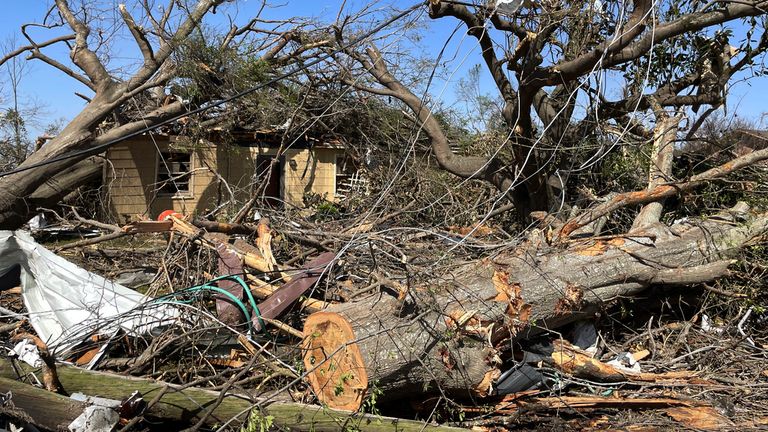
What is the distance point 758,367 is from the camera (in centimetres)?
499

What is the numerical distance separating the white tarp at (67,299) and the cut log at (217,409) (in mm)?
705

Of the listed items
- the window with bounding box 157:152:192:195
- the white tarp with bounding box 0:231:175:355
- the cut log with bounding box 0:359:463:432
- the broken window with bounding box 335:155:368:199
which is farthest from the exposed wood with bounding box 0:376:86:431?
the broken window with bounding box 335:155:368:199

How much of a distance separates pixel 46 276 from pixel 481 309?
3.56m

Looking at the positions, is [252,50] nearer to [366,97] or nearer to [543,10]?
[366,97]

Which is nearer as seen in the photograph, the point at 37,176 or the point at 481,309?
the point at 481,309

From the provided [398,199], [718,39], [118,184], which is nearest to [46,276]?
[398,199]

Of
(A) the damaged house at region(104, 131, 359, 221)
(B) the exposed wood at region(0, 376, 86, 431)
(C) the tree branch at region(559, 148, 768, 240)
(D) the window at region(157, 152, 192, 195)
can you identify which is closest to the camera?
(B) the exposed wood at region(0, 376, 86, 431)

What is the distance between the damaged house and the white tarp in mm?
7108

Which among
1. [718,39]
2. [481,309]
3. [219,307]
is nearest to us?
[481,309]

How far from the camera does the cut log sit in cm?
378

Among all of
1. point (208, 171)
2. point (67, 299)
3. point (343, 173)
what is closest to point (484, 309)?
point (67, 299)

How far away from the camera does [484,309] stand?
4.48 metres

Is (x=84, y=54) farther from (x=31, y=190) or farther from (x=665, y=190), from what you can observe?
(x=665, y=190)

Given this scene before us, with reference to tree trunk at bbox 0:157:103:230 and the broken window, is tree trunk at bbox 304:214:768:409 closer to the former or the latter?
tree trunk at bbox 0:157:103:230
